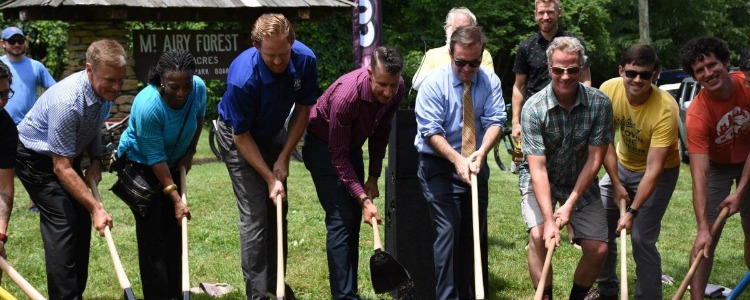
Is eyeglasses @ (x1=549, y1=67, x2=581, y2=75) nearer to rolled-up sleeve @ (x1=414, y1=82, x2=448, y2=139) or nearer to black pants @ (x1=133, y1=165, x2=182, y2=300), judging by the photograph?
rolled-up sleeve @ (x1=414, y1=82, x2=448, y2=139)

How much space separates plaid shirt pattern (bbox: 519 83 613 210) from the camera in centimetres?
537

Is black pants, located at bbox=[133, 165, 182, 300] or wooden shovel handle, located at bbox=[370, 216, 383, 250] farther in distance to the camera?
black pants, located at bbox=[133, 165, 182, 300]

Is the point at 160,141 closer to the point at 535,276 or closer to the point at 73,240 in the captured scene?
the point at 73,240

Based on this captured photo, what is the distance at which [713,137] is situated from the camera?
19.1 ft

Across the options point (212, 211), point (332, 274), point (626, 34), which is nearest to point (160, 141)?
point (332, 274)

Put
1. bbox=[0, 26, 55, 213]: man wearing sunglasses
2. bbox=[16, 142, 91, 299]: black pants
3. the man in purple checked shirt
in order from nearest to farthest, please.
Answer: bbox=[16, 142, 91, 299]: black pants → the man in purple checked shirt → bbox=[0, 26, 55, 213]: man wearing sunglasses

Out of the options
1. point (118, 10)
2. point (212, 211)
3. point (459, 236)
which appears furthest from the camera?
point (118, 10)

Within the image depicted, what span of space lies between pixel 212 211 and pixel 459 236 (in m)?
4.68

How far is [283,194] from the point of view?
589 cm

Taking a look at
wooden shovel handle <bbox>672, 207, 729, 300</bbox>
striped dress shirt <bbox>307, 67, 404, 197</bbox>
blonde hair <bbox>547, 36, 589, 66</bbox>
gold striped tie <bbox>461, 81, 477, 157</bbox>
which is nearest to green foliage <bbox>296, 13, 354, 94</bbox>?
striped dress shirt <bbox>307, 67, 404, 197</bbox>

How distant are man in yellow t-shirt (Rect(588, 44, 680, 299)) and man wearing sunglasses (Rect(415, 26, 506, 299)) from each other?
743 mm

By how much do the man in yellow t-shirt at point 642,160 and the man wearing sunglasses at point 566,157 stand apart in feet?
0.68

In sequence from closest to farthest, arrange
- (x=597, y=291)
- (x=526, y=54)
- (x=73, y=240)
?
(x=73, y=240) → (x=597, y=291) → (x=526, y=54)

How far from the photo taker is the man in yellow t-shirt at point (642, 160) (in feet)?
18.5
